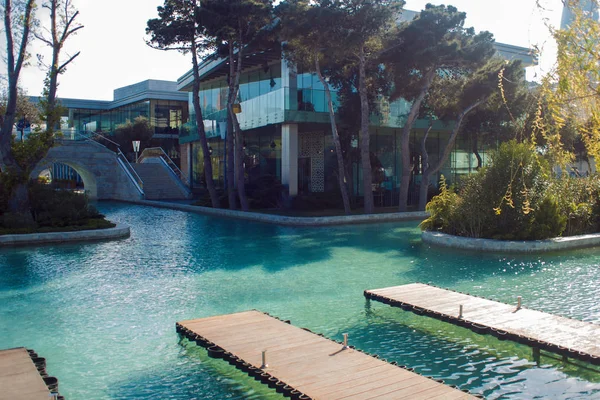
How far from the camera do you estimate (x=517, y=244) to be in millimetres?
14961

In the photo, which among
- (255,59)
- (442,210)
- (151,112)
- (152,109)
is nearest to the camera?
(442,210)

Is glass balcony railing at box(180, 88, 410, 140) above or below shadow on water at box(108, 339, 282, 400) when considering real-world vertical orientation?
above

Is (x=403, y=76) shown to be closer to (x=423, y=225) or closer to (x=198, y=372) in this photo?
(x=423, y=225)

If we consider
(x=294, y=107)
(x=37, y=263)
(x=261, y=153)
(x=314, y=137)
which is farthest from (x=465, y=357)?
(x=261, y=153)

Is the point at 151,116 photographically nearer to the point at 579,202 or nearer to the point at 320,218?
the point at 320,218

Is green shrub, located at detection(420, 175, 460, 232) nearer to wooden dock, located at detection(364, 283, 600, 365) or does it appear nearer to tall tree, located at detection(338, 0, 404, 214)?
tall tree, located at detection(338, 0, 404, 214)

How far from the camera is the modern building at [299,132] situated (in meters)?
26.8

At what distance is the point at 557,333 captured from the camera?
7098mm

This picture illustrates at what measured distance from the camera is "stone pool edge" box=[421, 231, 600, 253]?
14.9 metres

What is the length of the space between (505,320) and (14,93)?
1606 centimetres

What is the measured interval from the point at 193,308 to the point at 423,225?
1038 cm

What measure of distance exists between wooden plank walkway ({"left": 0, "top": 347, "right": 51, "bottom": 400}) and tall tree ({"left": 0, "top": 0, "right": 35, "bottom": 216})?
506 inches

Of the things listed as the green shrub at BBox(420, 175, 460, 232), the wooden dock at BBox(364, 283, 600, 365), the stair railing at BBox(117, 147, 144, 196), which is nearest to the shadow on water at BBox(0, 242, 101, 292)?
the wooden dock at BBox(364, 283, 600, 365)

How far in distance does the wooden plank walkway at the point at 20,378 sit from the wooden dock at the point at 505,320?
16.0ft
